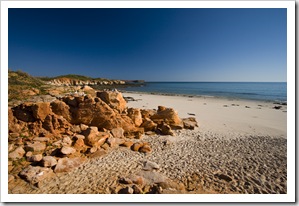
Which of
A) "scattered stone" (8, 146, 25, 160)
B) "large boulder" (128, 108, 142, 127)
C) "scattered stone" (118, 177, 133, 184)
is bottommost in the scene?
"scattered stone" (118, 177, 133, 184)

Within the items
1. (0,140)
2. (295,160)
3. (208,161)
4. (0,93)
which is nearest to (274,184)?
(295,160)

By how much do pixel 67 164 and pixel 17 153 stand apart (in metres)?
2.09

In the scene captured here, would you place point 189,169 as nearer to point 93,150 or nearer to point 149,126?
point 93,150

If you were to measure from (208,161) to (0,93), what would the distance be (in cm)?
804

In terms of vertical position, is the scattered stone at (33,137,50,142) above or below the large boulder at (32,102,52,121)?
below

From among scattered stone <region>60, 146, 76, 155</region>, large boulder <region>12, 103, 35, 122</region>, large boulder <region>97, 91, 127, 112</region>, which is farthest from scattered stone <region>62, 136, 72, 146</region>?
large boulder <region>97, 91, 127, 112</region>

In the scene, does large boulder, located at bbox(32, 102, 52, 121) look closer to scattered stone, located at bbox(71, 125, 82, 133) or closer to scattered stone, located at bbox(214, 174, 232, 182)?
scattered stone, located at bbox(71, 125, 82, 133)

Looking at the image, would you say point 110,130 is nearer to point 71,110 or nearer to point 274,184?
point 71,110

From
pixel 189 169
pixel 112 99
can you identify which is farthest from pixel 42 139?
pixel 189 169

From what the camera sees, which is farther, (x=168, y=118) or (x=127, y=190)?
(x=168, y=118)

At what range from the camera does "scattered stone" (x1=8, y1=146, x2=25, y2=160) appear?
19.6 ft

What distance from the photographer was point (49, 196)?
440 centimetres

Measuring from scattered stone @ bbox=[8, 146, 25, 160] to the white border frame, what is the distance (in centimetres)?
162

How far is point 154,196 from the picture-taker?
4406 millimetres
